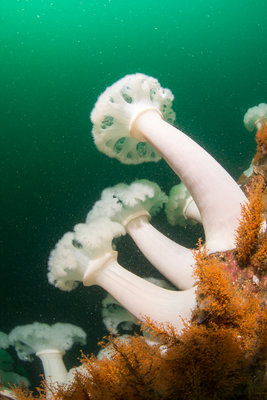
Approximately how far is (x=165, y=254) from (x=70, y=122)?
6944 millimetres

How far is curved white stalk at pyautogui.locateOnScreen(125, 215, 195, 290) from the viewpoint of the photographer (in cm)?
372

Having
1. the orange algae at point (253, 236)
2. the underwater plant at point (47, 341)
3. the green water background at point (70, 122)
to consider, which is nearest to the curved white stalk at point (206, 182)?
the orange algae at point (253, 236)

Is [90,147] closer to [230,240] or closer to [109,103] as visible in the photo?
[109,103]

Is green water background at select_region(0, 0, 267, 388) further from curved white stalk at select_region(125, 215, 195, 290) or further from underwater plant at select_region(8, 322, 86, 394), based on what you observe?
curved white stalk at select_region(125, 215, 195, 290)

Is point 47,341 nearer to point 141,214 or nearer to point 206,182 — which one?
point 141,214

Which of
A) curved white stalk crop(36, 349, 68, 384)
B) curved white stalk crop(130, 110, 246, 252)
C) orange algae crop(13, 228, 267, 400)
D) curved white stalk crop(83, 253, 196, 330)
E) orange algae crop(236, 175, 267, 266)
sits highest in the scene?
curved white stalk crop(130, 110, 246, 252)

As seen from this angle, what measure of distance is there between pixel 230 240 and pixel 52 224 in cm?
761

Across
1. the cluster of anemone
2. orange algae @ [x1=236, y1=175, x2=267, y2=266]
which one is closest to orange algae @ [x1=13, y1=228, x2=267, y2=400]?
orange algae @ [x1=236, y1=175, x2=267, y2=266]

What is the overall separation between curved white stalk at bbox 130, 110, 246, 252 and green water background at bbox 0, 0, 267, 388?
4655 millimetres

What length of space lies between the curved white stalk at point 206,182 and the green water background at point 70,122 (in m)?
4.66

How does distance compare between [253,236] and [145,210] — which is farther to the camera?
[145,210]

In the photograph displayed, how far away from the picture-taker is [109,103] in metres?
4.20

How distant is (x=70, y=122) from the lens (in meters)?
9.28

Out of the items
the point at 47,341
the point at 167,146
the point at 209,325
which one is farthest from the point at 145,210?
the point at 47,341
